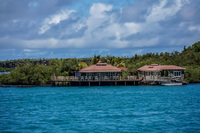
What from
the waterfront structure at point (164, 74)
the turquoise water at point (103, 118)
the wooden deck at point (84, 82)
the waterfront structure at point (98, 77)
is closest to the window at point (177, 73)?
the waterfront structure at point (164, 74)

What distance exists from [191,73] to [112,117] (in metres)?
48.5

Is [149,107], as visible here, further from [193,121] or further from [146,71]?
[146,71]

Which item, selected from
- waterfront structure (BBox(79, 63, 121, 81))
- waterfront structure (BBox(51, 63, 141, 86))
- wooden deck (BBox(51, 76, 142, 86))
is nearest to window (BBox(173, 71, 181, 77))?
wooden deck (BBox(51, 76, 142, 86))

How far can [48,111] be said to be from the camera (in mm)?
35875

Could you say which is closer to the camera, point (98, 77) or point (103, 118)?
point (103, 118)

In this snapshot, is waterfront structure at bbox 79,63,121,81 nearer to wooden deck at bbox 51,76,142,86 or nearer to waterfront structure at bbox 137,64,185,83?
wooden deck at bbox 51,76,142,86

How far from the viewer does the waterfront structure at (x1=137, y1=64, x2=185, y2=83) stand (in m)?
70.1

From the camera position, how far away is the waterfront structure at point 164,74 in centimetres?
7006

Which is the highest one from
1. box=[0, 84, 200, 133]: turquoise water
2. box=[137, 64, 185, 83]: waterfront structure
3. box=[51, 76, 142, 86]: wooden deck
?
box=[137, 64, 185, 83]: waterfront structure

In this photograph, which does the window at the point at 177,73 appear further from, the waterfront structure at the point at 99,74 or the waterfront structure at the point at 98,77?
the waterfront structure at the point at 99,74

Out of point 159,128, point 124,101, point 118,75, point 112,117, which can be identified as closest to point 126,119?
point 112,117

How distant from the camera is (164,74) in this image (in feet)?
234

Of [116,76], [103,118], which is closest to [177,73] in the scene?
[116,76]

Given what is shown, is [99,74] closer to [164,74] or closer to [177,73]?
[164,74]
